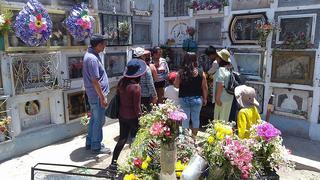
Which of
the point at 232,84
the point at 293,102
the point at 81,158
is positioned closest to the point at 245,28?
the point at 293,102

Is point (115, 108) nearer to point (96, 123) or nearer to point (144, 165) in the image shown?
point (96, 123)

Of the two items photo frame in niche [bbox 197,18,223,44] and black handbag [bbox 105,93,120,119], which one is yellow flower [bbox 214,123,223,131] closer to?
black handbag [bbox 105,93,120,119]

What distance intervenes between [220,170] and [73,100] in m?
3.39

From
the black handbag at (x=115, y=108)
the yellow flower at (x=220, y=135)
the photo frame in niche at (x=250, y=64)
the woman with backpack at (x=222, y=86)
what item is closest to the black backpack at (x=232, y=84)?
the woman with backpack at (x=222, y=86)

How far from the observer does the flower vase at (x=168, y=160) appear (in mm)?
1952

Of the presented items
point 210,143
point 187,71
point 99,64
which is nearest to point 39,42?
point 99,64

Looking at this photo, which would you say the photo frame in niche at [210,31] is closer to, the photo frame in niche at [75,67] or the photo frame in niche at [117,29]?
the photo frame in niche at [117,29]

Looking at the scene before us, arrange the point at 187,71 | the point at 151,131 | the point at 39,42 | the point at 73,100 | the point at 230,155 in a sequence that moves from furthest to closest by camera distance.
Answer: the point at 73,100 < the point at 39,42 < the point at 187,71 < the point at 151,131 < the point at 230,155

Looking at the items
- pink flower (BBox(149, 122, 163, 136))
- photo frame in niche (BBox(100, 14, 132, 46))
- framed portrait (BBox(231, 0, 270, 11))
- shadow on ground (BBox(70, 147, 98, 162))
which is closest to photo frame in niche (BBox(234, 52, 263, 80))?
framed portrait (BBox(231, 0, 270, 11))

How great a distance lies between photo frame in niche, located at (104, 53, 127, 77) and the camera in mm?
5254

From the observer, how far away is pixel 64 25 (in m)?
4.39

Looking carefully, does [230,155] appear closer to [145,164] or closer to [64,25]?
[145,164]

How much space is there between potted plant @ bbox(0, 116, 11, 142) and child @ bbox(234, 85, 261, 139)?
2.91 m

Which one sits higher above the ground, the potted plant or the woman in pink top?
the woman in pink top
